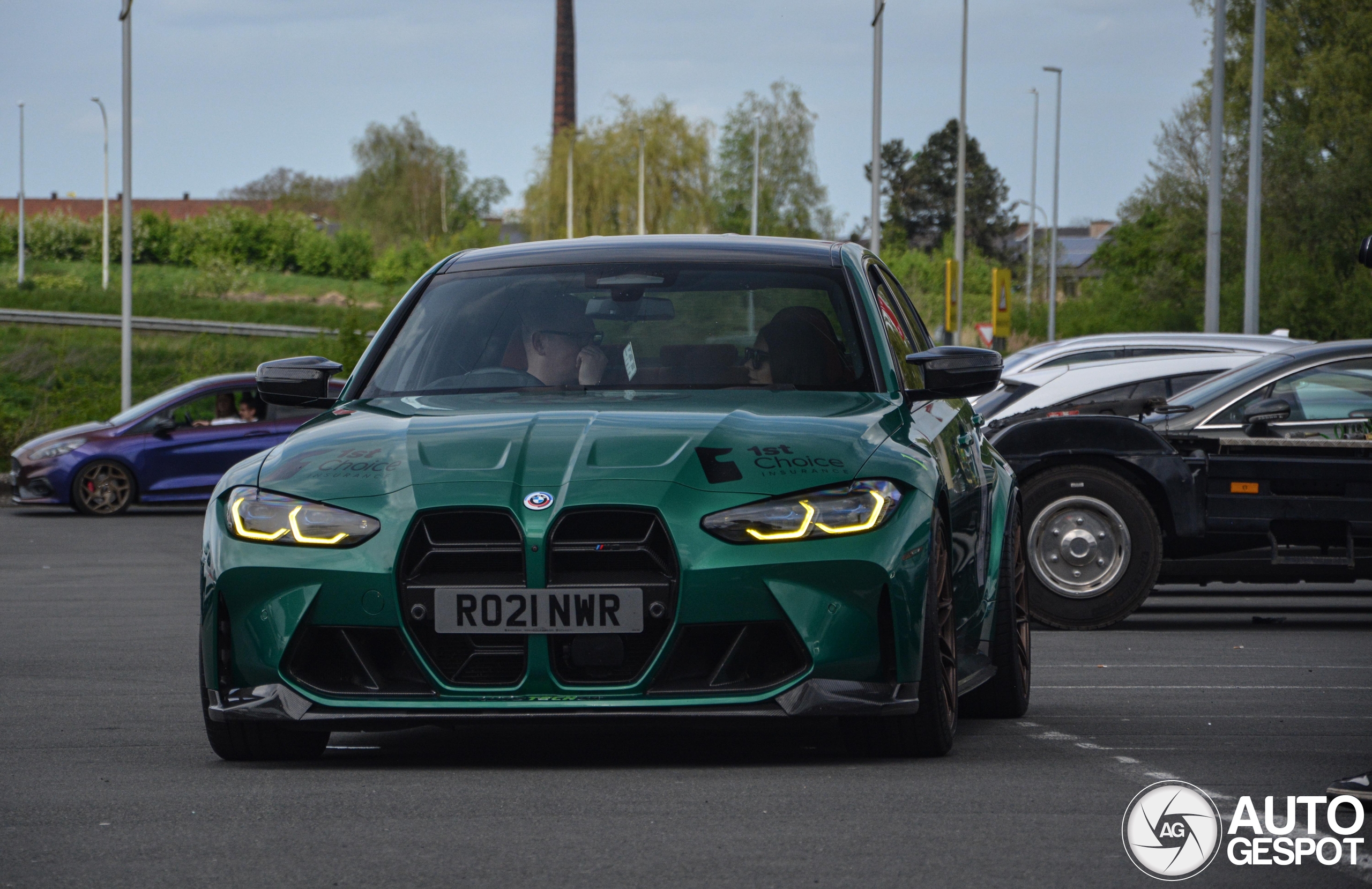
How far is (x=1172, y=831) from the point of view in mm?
4711

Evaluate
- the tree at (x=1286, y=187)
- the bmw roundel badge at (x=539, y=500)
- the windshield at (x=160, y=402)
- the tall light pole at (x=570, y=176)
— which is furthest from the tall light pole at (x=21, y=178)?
the bmw roundel badge at (x=539, y=500)

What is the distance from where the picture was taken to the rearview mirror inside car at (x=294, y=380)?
655cm

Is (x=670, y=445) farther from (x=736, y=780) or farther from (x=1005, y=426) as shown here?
(x=1005, y=426)

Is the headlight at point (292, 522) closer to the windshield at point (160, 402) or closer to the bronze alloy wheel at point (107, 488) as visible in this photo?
the windshield at point (160, 402)

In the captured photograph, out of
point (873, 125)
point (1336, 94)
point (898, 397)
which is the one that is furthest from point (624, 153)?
point (898, 397)

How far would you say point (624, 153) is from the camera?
75.0m

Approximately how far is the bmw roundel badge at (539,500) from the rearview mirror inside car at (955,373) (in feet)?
5.03

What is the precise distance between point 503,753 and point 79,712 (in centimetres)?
209

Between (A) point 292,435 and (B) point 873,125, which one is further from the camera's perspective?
(B) point 873,125

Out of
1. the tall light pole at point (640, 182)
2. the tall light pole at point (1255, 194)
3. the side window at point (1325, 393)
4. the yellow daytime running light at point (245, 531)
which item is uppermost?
the tall light pole at point (640, 182)

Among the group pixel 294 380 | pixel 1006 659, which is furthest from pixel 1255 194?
pixel 294 380

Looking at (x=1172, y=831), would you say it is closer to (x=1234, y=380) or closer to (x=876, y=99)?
(x=1234, y=380)

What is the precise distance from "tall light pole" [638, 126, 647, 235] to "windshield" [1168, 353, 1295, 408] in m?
60.5

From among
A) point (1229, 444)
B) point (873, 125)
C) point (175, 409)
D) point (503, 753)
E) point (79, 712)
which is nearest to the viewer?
point (503, 753)
